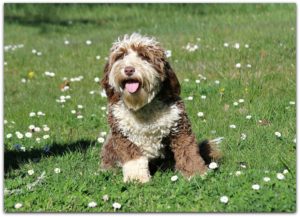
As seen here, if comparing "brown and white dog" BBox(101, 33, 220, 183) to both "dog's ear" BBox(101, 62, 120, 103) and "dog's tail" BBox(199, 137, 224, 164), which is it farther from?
"dog's tail" BBox(199, 137, 224, 164)

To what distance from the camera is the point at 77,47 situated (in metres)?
12.4

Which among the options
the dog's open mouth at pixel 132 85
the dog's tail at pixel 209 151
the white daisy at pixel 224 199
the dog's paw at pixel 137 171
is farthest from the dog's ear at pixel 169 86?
the white daisy at pixel 224 199

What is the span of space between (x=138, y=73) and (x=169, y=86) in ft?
1.62

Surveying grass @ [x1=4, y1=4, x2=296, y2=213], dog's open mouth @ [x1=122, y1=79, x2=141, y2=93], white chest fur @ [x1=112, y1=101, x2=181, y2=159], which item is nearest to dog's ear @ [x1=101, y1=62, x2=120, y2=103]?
white chest fur @ [x1=112, y1=101, x2=181, y2=159]

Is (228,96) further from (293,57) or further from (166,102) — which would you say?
(166,102)

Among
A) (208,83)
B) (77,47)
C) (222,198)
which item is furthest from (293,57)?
(222,198)

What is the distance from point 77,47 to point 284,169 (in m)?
6.95

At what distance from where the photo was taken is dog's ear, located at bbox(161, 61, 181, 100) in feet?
20.2

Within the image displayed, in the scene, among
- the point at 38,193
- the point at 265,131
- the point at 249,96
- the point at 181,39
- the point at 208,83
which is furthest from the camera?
the point at 181,39

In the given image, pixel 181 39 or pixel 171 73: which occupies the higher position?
pixel 171 73

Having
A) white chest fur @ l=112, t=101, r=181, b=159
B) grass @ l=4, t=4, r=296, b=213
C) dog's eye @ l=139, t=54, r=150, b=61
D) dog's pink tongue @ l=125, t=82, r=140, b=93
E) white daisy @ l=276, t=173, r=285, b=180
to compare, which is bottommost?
grass @ l=4, t=4, r=296, b=213

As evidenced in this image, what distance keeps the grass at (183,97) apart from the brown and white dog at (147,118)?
Result: 20 cm

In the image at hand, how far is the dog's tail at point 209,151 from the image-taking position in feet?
21.7

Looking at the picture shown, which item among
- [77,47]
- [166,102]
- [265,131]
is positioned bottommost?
[77,47]
